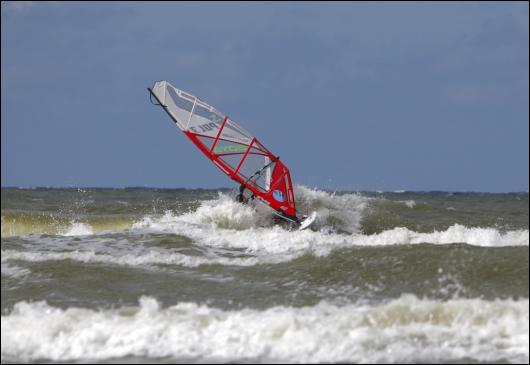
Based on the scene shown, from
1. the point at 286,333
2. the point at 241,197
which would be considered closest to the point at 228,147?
the point at 241,197

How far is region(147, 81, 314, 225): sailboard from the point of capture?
15.6m

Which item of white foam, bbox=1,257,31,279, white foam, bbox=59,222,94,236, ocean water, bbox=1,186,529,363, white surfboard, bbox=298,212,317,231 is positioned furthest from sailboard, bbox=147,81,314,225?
white foam, bbox=1,257,31,279

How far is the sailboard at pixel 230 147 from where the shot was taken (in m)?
15.6

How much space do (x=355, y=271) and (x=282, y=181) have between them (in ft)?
18.5

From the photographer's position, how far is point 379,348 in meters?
7.11

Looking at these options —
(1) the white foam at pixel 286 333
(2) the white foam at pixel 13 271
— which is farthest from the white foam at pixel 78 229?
(1) the white foam at pixel 286 333

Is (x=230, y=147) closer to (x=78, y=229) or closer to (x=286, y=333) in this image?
(x=78, y=229)

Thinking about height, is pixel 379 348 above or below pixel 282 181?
below

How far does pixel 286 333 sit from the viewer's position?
7.44 metres

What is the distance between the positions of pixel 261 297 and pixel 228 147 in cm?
681

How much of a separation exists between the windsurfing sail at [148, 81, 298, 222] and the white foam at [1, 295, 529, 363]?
7248 mm

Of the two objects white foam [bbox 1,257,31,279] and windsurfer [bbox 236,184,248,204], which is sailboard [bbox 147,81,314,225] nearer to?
windsurfer [bbox 236,184,248,204]

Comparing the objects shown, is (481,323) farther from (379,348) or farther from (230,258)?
(230,258)

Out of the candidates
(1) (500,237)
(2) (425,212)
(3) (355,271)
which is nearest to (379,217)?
(2) (425,212)
